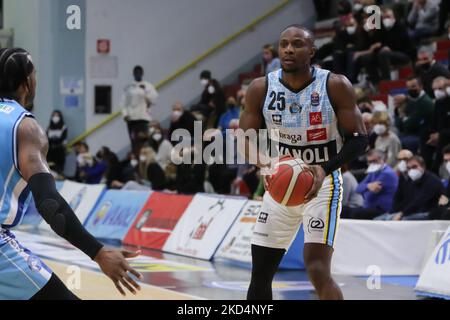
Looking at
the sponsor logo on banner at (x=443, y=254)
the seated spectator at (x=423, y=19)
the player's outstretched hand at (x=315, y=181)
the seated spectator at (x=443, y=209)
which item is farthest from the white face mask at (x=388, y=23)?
the player's outstretched hand at (x=315, y=181)

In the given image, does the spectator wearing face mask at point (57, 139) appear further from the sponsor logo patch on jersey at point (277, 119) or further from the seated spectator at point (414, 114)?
the sponsor logo patch on jersey at point (277, 119)

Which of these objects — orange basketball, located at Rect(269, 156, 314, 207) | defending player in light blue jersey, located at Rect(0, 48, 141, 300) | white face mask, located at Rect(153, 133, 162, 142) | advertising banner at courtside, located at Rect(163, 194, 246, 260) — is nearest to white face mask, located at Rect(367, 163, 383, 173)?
advertising banner at courtside, located at Rect(163, 194, 246, 260)

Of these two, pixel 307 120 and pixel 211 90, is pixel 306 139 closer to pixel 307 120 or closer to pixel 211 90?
pixel 307 120

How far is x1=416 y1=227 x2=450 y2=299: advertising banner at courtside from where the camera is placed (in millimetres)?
9023

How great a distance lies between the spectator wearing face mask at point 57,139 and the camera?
891 inches

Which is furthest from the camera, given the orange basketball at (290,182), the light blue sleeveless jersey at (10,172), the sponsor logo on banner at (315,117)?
the sponsor logo on banner at (315,117)

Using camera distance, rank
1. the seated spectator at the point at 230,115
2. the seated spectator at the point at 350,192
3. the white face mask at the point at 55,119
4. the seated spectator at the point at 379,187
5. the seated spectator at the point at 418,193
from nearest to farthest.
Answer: the seated spectator at the point at 418,193 → the seated spectator at the point at 379,187 → the seated spectator at the point at 350,192 → the seated spectator at the point at 230,115 → the white face mask at the point at 55,119

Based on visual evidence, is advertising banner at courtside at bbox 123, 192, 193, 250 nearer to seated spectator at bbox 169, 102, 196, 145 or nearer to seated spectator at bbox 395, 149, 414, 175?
seated spectator at bbox 395, 149, 414, 175

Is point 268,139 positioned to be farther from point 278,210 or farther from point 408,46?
point 408,46

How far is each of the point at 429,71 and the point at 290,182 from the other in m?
9.47

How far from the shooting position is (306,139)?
6305 millimetres

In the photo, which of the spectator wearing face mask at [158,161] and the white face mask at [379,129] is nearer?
the white face mask at [379,129]

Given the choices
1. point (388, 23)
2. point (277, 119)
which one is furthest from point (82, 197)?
point (277, 119)

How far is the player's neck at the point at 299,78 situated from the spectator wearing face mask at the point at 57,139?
16.8 meters
